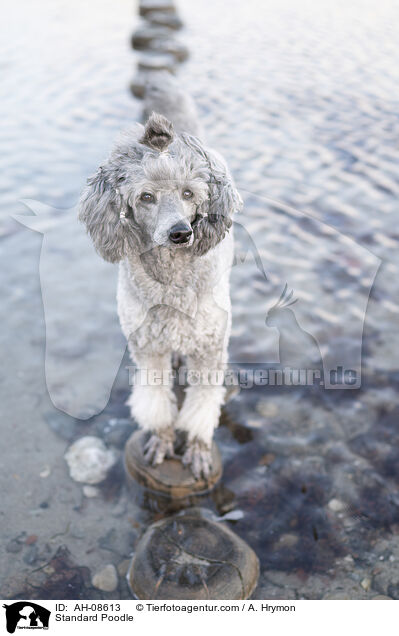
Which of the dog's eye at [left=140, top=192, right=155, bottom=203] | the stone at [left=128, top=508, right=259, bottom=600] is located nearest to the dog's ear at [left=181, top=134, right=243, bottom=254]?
the dog's eye at [left=140, top=192, right=155, bottom=203]

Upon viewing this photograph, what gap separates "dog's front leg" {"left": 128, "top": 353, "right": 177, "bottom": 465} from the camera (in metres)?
4.40

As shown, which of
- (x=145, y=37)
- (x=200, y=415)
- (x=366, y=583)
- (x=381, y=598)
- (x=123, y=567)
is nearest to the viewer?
(x=381, y=598)

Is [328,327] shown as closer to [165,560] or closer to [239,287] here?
[239,287]

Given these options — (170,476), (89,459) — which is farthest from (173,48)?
(170,476)

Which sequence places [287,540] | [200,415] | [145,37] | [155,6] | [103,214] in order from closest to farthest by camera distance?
1. [103,214]
2. [287,540]
3. [200,415]
4. [145,37]
5. [155,6]

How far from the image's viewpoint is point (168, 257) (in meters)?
3.54

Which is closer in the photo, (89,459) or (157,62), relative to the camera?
(89,459)

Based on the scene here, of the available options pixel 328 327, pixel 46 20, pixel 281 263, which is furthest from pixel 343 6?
pixel 328 327

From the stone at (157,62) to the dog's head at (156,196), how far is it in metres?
9.48

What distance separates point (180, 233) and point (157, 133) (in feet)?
1.85

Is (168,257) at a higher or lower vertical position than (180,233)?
lower
